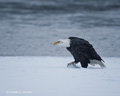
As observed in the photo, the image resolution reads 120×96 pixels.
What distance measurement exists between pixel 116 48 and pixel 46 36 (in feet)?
11.4

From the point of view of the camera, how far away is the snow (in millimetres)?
4250

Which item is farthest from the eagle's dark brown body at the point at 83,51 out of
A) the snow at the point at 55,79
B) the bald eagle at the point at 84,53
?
the snow at the point at 55,79

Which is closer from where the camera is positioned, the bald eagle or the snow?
the snow

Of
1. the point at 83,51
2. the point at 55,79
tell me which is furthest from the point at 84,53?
the point at 55,79

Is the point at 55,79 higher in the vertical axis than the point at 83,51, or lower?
lower

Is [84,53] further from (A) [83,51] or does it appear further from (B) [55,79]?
(B) [55,79]

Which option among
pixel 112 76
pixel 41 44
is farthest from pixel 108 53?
pixel 112 76

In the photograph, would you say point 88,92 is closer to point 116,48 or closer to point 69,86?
point 69,86

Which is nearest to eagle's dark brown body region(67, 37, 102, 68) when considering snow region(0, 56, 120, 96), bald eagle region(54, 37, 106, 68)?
bald eagle region(54, 37, 106, 68)

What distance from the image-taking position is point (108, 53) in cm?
939

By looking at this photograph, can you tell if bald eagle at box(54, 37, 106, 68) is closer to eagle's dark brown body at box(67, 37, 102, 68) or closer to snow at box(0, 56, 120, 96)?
eagle's dark brown body at box(67, 37, 102, 68)

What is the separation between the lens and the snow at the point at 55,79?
4.25 meters

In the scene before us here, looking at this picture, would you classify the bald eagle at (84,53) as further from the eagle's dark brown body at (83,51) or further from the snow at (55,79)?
the snow at (55,79)

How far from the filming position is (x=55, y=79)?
4953mm
